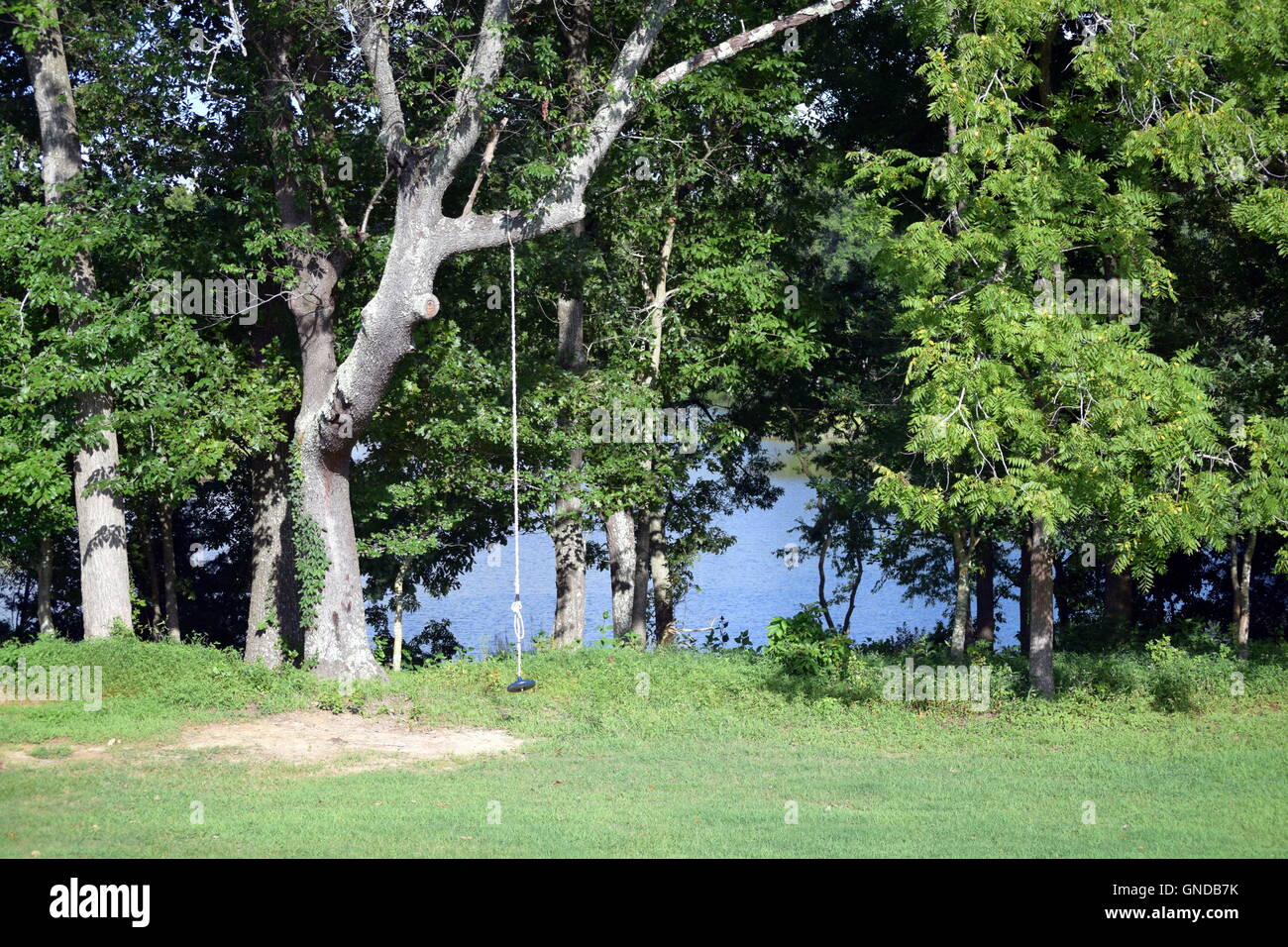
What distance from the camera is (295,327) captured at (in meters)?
16.1

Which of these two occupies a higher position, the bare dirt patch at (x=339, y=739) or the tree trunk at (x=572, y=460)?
the tree trunk at (x=572, y=460)

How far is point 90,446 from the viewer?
46.2 feet

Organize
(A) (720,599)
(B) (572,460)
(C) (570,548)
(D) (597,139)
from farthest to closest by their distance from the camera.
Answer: (A) (720,599)
(C) (570,548)
(B) (572,460)
(D) (597,139)

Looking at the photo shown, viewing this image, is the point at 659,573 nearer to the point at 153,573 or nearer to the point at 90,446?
the point at 153,573

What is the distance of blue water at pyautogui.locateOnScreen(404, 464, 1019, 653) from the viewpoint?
29.7 metres

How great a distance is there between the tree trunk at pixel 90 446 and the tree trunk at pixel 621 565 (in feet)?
22.8

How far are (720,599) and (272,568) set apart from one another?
18.7 metres

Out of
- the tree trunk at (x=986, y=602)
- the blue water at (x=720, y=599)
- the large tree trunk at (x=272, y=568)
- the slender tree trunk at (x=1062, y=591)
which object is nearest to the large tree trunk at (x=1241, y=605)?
the slender tree trunk at (x=1062, y=591)

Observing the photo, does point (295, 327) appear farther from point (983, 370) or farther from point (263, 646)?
point (983, 370)

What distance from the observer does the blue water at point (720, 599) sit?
29.7m

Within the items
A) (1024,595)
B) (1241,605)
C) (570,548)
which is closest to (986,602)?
(1024,595)

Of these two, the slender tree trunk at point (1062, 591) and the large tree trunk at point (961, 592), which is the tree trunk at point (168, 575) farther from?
the slender tree trunk at point (1062, 591)
